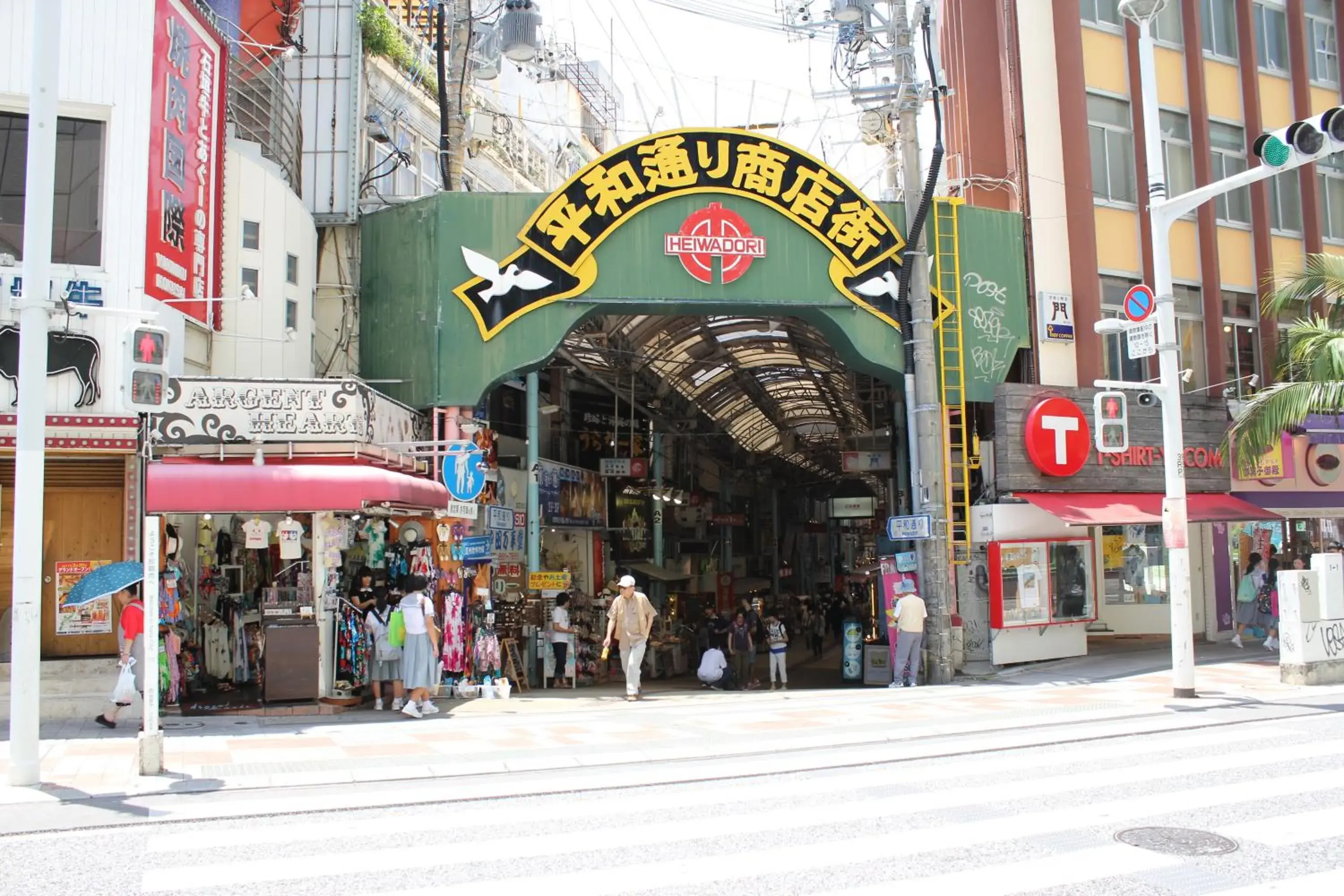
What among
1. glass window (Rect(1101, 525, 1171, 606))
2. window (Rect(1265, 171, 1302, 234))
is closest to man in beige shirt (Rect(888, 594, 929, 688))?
glass window (Rect(1101, 525, 1171, 606))

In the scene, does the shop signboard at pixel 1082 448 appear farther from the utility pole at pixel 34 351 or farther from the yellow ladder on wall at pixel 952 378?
the utility pole at pixel 34 351

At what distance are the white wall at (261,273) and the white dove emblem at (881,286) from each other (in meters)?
9.54

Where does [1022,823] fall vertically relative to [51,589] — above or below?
below

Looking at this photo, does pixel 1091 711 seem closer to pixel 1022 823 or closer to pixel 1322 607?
pixel 1322 607

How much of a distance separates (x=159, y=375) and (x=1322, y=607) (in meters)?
15.2

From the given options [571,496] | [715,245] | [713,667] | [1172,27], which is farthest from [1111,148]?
[571,496]

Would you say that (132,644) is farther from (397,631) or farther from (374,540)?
(374,540)

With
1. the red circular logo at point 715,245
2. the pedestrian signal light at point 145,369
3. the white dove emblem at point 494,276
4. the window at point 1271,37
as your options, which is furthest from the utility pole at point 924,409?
the pedestrian signal light at point 145,369

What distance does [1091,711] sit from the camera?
14.0m

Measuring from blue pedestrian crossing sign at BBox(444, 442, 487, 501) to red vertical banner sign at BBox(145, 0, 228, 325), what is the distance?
13.5 feet

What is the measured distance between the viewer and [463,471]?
17.6 meters

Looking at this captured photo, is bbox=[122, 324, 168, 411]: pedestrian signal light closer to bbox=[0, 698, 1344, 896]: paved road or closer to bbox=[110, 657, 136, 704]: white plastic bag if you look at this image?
bbox=[0, 698, 1344, 896]: paved road

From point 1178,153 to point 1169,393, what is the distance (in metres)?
10.3

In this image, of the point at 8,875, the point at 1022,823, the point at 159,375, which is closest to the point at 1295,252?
the point at 1022,823
